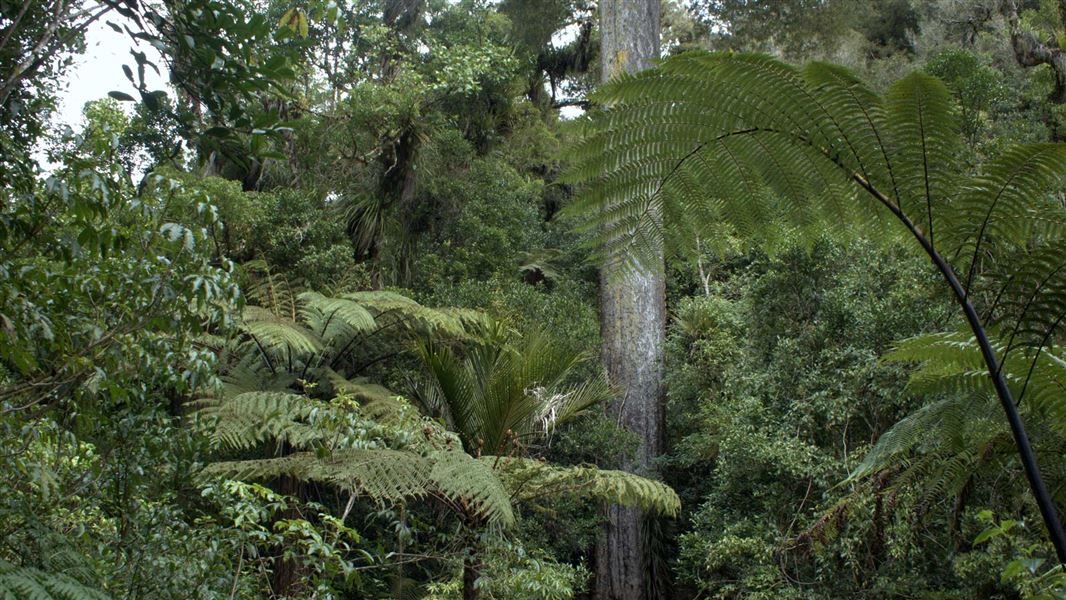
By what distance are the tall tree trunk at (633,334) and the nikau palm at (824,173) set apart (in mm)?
6501

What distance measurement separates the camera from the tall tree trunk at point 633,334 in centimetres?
864

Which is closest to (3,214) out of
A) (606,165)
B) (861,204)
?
(606,165)

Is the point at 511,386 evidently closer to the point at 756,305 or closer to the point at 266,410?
the point at 266,410

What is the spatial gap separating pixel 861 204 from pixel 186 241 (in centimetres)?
171

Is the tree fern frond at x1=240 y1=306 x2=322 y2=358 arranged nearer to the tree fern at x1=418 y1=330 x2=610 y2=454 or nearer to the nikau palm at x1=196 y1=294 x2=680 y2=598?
the nikau palm at x1=196 y1=294 x2=680 y2=598

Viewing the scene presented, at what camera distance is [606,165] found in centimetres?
219

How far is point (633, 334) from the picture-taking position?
9117 millimetres

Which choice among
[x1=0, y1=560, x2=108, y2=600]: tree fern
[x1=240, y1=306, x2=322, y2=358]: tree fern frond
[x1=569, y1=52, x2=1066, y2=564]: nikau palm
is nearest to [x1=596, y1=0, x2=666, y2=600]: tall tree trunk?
[x1=240, y1=306, x2=322, y2=358]: tree fern frond

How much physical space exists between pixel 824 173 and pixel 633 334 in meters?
7.12

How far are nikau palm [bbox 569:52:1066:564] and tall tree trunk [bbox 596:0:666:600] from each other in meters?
6.50

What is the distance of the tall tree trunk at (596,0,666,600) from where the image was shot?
8641 millimetres

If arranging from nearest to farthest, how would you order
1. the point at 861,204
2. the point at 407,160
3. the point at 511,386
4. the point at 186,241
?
the point at 861,204, the point at 186,241, the point at 511,386, the point at 407,160

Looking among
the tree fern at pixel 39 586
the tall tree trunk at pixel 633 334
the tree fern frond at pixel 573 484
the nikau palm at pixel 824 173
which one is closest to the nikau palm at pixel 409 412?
the tree fern frond at pixel 573 484

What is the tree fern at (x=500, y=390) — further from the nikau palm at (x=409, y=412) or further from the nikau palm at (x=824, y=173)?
the nikau palm at (x=824, y=173)
